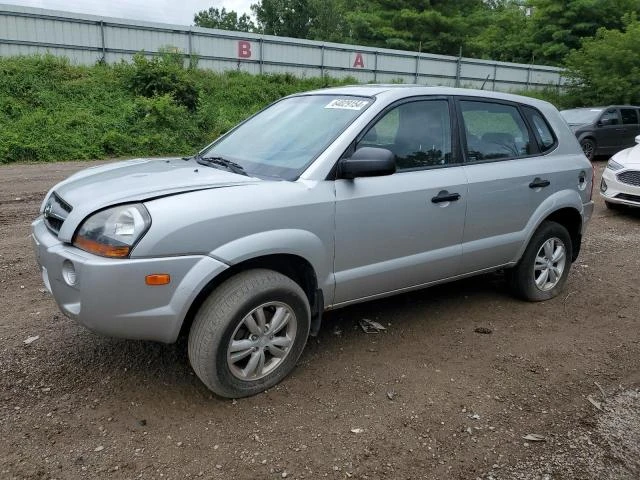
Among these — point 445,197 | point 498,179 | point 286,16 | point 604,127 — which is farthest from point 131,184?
point 286,16

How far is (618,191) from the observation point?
8.68m

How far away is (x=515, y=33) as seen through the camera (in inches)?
1415

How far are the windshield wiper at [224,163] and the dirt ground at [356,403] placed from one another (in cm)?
125

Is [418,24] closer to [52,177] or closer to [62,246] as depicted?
[52,177]

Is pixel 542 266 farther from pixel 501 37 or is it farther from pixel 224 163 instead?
pixel 501 37

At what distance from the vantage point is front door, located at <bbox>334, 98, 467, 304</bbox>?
347 cm

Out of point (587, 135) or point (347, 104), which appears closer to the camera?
point (347, 104)

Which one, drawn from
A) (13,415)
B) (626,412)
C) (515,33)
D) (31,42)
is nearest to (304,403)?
(13,415)

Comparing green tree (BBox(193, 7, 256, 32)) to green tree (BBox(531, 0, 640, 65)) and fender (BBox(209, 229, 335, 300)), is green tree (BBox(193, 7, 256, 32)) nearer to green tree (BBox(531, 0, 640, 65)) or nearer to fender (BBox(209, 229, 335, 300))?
green tree (BBox(531, 0, 640, 65))

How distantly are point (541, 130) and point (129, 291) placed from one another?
3.67 metres

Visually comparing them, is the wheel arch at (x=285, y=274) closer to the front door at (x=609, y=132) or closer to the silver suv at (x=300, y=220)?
the silver suv at (x=300, y=220)

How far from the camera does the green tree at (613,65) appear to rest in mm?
23766

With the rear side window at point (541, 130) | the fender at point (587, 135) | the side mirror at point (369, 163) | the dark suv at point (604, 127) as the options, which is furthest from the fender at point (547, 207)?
the fender at point (587, 135)

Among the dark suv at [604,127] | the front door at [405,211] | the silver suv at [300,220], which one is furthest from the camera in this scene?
the dark suv at [604,127]
